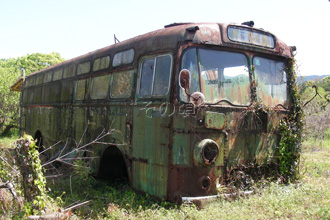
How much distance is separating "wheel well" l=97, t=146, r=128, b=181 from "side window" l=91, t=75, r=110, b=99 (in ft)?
3.59

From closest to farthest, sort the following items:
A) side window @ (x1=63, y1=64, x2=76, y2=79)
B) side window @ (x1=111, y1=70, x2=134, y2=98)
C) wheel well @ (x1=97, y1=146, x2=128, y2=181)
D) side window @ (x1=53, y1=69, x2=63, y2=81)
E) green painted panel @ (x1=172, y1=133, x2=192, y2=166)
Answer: green painted panel @ (x1=172, y1=133, x2=192, y2=166) → side window @ (x1=111, y1=70, x2=134, y2=98) → wheel well @ (x1=97, y1=146, x2=128, y2=181) → side window @ (x1=63, y1=64, x2=76, y2=79) → side window @ (x1=53, y1=69, x2=63, y2=81)

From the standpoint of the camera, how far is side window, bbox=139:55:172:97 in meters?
5.27

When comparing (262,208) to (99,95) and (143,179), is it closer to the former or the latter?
(143,179)

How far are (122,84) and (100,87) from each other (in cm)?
99

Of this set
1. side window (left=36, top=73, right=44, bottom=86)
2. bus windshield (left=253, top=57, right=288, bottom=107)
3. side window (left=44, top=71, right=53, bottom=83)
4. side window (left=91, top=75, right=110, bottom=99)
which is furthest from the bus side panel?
side window (left=36, top=73, right=44, bottom=86)

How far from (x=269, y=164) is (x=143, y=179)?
2.18m

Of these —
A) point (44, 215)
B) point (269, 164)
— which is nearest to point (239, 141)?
point (269, 164)

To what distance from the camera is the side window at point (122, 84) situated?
20.1ft

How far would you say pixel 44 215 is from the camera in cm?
450

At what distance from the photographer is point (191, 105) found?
16.5 feet

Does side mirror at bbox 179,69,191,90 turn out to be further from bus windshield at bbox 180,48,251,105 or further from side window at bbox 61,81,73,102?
side window at bbox 61,81,73,102

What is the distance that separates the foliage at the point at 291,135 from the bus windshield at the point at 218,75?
1100mm

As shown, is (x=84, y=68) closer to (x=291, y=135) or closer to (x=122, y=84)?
(x=122, y=84)

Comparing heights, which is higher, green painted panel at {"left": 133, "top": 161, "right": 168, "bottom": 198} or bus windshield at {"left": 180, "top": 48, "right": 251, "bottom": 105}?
bus windshield at {"left": 180, "top": 48, "right": 251, "bottom": 105}
